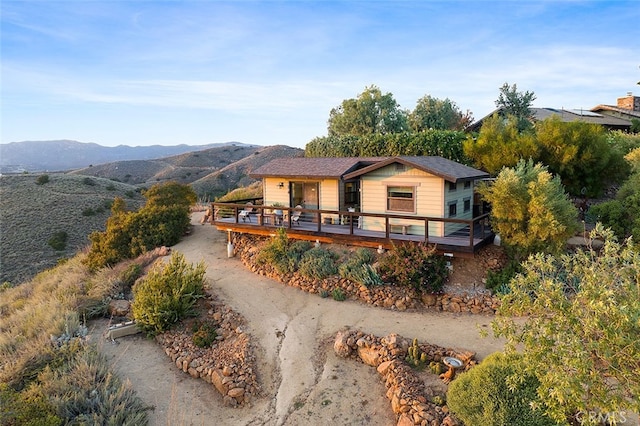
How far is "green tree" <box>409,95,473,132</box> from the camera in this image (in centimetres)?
3447

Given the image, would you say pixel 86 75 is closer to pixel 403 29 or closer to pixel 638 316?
pixel 403 29

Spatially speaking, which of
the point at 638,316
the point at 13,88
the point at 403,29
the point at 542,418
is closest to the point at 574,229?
the point at 542,418

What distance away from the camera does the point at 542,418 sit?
246 inches

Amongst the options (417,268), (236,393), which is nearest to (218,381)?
(236,393)

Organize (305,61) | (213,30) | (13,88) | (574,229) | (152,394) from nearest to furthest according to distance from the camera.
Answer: (152,394), (574,229), (13,88), (213,30), (305,61)

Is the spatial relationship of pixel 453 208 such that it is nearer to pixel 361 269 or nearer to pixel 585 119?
pixel 361 269

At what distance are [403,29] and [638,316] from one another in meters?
17.1

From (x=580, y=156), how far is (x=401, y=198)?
942 cm

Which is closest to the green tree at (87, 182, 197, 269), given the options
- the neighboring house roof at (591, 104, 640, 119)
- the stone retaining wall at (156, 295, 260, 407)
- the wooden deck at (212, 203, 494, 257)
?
the wooden deck at (212, 203, 494, 257)

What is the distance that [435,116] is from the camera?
3469 centimetres

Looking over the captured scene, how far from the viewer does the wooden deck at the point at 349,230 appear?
12391 mm

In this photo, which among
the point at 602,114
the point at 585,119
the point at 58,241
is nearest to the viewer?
the point at 58,241

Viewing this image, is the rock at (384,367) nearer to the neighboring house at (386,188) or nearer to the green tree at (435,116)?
the neighboring house at (386,188)

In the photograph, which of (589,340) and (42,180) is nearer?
(589,340)
